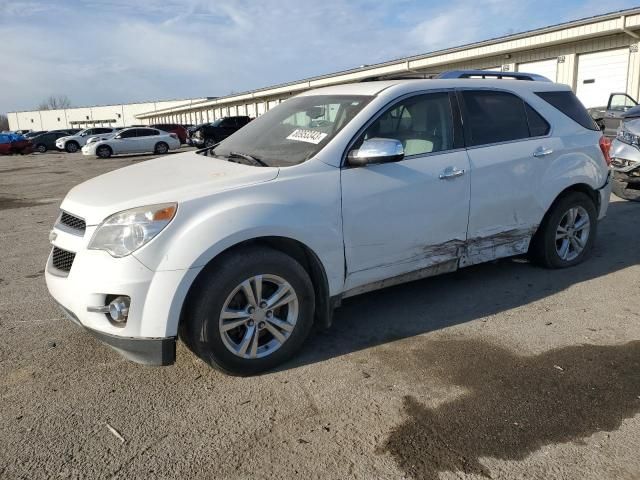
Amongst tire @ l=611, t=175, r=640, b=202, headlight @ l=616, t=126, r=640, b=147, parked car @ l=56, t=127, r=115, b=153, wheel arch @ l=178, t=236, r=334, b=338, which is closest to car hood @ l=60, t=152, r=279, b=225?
wheel arch @ l=178, t=236, r=334, b=338

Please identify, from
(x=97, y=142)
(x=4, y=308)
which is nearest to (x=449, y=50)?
(x=97, y=142)

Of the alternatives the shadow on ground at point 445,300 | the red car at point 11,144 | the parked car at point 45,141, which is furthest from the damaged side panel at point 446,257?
the parked car at point 45,141

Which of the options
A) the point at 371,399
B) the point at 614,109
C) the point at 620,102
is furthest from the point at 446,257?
the point at 620,102

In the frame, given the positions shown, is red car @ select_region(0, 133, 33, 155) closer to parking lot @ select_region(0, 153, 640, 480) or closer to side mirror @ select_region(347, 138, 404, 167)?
parking lot @ select_region(0, 153, 640, 480)

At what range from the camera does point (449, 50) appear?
82.4 ft

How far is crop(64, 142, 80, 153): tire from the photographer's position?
36.0m

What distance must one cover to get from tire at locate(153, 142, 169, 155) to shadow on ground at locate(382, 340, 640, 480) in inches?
1082

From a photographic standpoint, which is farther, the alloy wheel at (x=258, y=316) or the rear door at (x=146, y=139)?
the rear door at (x=146, y=139)

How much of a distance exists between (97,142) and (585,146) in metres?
26.9

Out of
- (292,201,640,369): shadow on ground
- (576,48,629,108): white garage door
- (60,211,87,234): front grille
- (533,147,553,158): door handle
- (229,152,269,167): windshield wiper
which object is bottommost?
(292,201,640,369): shadow on ground

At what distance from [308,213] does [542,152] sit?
2.53 m

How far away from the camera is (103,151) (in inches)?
→ 1094

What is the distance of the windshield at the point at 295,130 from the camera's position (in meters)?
3.72

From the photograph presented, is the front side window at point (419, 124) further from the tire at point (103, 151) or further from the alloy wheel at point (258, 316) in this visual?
the tire at point (103, 151)
